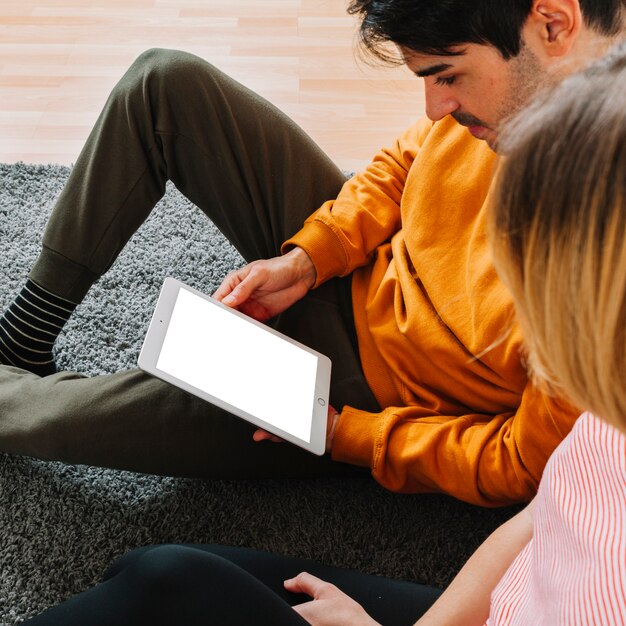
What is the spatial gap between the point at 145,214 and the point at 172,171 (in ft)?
0.28

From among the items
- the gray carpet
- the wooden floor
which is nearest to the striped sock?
the gray carpet

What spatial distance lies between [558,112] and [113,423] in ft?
2.37

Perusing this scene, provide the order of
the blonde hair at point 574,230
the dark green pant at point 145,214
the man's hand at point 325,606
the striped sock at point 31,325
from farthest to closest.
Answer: the striped sock at point 31,325 → the dark green pant at point 145,214 → the man's hand at point 325,606 → the blonde hair at point 574,230

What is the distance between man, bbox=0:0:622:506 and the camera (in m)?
0.85

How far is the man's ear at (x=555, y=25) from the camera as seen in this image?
80cm

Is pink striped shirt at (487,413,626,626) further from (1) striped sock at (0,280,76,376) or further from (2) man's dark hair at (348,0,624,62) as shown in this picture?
(1) striped sock at (0,280,76,376)

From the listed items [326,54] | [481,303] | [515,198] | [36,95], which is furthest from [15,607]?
[326,54]

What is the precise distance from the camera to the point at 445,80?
35.0 inches

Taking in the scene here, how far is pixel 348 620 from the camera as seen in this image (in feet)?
2.52

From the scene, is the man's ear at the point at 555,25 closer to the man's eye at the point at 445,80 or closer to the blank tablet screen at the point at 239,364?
the man's eye at the point at 445,80

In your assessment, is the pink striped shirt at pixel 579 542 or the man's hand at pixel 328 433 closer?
the pink striped shirt at pixel 579 542

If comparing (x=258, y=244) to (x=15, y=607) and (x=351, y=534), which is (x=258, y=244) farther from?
(x=15, y=607)

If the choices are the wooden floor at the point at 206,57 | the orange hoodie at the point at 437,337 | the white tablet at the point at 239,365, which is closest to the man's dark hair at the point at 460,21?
the orange hoodie at the point at 437,337

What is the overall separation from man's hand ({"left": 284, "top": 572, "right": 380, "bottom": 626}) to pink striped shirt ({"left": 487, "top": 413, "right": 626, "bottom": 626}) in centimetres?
17
